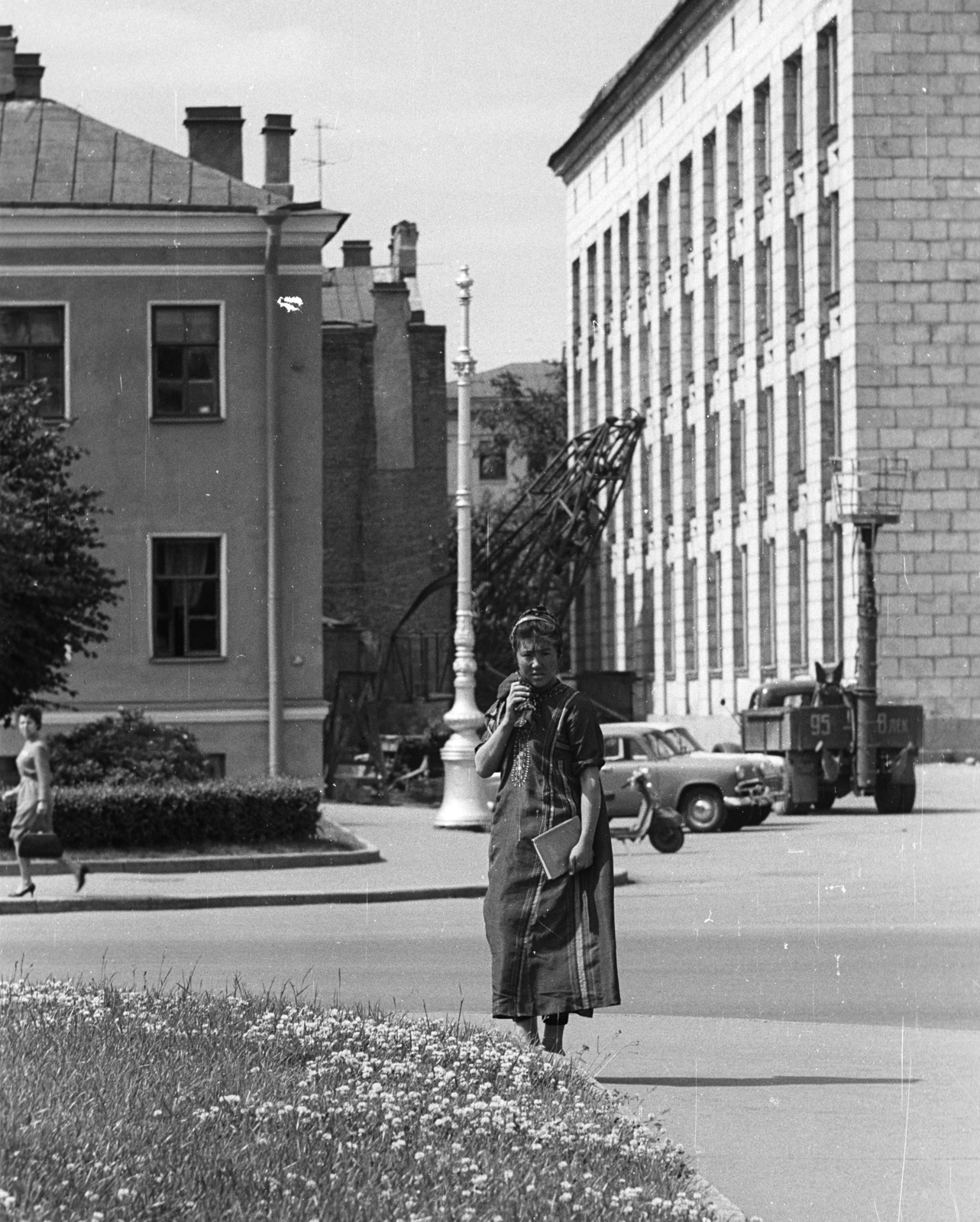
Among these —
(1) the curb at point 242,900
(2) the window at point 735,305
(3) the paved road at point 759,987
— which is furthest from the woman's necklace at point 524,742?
(2) the window at point 735,305

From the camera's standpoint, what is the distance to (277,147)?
49.7 metres

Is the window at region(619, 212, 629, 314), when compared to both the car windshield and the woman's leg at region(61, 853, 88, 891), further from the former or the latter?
the woman's leg at region(61, 853, 88, 891)

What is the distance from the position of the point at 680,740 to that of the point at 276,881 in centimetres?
1186

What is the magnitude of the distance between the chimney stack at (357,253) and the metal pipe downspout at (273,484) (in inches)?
1486

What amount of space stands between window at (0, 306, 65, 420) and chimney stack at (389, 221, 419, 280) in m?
37.4

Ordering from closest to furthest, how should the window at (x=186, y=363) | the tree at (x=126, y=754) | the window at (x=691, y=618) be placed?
the tree at (x=126, y=754), the window at (x=186, y=363), the window at (x=691, y=618)

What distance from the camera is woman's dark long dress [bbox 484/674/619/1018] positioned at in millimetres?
8406

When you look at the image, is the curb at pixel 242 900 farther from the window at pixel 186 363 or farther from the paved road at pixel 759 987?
the window at pixel 186 363

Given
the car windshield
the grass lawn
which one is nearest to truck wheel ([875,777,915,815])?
the car windshield

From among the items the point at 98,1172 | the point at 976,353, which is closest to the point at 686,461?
the point at 976,353

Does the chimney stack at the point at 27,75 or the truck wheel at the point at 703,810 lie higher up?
the chimney stack at the point at 27,75

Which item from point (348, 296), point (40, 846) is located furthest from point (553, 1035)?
point (348, 296)

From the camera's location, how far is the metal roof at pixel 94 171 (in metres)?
33.8

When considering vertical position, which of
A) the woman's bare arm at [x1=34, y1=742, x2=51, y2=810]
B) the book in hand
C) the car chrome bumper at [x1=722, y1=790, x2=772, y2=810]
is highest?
the book in hand
